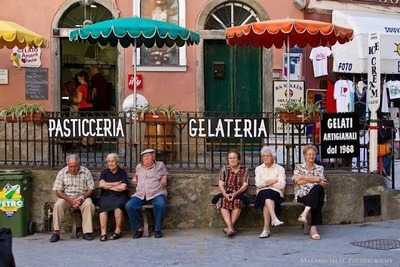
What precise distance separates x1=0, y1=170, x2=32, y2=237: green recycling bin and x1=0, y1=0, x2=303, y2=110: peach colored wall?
4672 millimetres

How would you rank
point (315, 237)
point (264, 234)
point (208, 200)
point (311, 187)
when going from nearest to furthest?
point (315, 237), point (264, 234), point (311, 187), point (208, 200)

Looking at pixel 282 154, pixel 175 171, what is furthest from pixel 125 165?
pixel 282 154

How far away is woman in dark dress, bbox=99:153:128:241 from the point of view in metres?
9.28

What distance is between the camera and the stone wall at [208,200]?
32.1 ft

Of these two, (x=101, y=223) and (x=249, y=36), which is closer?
(x=101, y=223)

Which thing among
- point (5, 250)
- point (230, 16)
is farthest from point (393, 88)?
point (5, 250)

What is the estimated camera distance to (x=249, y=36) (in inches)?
412

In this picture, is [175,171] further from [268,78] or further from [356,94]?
[356,94]

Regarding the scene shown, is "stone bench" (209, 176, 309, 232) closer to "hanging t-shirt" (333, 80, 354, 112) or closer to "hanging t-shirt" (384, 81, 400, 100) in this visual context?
"hanging t-shirt" (333, 80, 354, 112)

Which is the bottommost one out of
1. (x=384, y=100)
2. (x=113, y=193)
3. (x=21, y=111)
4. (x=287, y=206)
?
(x=287, y=206)

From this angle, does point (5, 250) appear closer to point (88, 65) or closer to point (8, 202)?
point (8, 202)

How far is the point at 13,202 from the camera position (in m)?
9.53

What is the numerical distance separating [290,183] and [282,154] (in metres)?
0.74

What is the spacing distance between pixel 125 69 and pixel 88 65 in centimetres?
90
